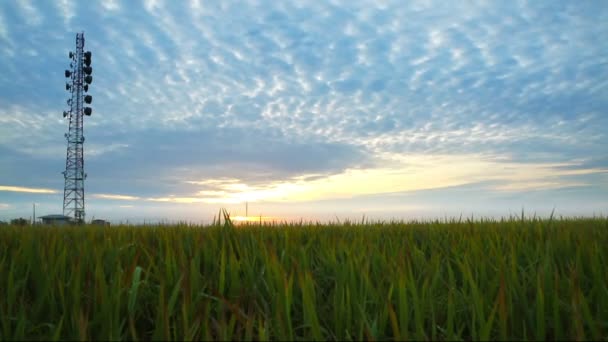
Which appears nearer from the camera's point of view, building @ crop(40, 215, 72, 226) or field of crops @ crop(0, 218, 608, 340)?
field of crops @ crop(0, 218, 608, 340)

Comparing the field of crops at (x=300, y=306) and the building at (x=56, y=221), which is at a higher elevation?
the building at (x=56, y=221)

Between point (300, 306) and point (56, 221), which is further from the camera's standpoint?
point (56, 221)

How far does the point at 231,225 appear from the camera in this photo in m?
4.32

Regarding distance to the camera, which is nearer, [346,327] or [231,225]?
[346,327]

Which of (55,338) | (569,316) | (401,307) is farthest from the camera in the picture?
(569,316)

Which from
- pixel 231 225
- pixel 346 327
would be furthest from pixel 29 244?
pixel 346 327

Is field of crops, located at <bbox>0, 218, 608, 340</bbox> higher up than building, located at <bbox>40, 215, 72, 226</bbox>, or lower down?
lower down

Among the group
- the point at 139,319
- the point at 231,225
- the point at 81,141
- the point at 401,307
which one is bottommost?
the point at 139,319

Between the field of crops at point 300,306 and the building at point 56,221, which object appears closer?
the field of crops at point 300,306

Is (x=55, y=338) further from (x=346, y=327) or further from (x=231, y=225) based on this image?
(x=231, y=225)

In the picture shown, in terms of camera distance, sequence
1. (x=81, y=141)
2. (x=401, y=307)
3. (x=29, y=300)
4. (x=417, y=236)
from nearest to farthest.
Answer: (x=401, y=307)
(x=29, y=300)
(x=417, y=236)
(x=81, y=141)

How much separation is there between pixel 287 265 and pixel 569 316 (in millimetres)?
1657

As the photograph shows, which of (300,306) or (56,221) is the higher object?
(56,221)

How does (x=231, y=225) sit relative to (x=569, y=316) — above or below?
above
